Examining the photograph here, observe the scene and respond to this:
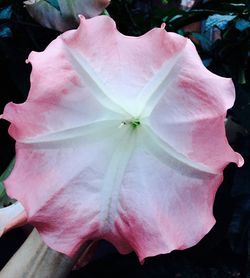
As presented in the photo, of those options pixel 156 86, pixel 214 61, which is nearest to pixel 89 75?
pixel 156 86

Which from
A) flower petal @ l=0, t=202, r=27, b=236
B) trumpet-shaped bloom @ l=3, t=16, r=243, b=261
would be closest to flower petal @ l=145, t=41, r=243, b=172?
trumpet-shaped bloom @ l=3, t=16, r=243, b=261

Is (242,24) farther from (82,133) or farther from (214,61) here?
(82,133)

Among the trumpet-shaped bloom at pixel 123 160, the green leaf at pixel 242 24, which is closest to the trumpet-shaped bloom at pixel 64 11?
the trumpet-shaped bloom at pixel 123 160

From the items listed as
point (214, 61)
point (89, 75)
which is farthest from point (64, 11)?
point (214, 61)

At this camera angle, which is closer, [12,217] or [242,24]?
[12,217]

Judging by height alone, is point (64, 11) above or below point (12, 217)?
above

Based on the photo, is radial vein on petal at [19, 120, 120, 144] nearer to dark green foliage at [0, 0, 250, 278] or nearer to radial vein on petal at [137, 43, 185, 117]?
radial vein on petal at [137, 43, 185, 117]
